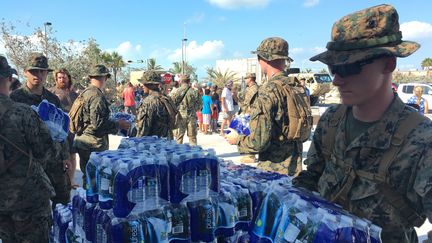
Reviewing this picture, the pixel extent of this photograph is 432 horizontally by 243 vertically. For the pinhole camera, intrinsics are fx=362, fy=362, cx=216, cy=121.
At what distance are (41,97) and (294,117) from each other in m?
3.18

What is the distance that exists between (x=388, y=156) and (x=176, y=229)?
3.76 feet

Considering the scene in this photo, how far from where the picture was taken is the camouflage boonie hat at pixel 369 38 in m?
1.60

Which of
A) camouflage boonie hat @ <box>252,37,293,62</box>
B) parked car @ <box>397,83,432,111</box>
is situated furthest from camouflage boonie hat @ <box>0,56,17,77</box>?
parked car @ <box>397,83,432,111</box>

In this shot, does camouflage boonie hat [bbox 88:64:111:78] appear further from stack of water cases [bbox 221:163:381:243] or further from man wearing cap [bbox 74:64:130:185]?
stack of water cases [bbox 221:163:381:243]

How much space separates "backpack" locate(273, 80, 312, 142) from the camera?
12.0 feet

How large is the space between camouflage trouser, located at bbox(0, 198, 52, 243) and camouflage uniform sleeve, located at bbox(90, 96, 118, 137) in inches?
82.2

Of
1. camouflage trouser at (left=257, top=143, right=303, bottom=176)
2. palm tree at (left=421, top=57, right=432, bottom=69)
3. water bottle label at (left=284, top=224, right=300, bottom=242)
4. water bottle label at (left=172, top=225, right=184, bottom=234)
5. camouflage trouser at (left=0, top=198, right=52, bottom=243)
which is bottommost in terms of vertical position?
camouflage trouser at (left=0, top=198, right=52, bottom=243)

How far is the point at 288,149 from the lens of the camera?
3822 mm

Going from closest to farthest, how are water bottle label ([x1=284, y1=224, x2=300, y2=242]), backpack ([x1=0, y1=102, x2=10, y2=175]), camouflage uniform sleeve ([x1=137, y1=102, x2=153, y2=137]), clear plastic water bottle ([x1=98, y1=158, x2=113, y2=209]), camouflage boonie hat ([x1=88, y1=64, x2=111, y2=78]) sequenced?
water bottle label ([x1=284, y1=224, x2=300, y2=242]), clear plastic water bottle ([x1=98, y1=158, x2=113, y2=209]), backpack ([x1=0, y1=102, x2=10, y2=175]), camouflage boonie hat ([x1=88, y1=64, x2=111, y2=78]), camouflage uniform sleeve ([x1=137, y1=102, x2=153, y2=137])

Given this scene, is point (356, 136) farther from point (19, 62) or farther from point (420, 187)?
point (19, 62)

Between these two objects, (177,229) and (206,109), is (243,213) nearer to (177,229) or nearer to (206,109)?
(177,229)

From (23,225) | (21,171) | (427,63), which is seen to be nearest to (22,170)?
(21,171)

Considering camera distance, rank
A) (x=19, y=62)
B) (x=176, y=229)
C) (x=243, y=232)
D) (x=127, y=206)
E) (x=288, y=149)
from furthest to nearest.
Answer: (x=19, y=62)
(x=288, y=149)
(x=243, y=232)
(x=176, y=229)
(x=127, y=206)

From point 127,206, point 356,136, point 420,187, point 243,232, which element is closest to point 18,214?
point 127,206
